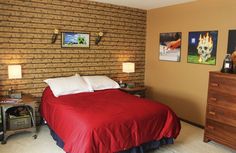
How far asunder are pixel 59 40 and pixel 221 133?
10.5 feet

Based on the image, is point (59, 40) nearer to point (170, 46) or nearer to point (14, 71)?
point (14, 71)

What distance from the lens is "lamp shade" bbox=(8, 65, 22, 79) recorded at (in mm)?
3402

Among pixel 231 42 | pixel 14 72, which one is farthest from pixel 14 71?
pixel 231 42

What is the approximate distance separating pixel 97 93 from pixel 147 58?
197 cm

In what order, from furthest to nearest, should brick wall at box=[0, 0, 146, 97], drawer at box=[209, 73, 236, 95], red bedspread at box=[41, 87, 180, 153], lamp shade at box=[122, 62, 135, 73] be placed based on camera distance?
lamp shade at box=[122, 62, 135, 73] → brick wall at box=[0, 0, 146, 97] → drawer at box=[209, 73, 236, 95] → red bedspread at box=[41, 87, 180, 153]

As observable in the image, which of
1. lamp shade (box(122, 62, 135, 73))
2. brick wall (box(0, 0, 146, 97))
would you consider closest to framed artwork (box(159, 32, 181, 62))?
brick wall (box(0, 0, 146, 97))

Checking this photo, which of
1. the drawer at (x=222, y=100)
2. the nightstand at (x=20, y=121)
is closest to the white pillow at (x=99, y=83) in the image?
the nightstand at (x=20, y=121)

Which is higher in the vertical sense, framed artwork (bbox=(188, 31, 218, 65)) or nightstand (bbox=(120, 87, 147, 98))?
framed artwork (bbox=(188, 31, 218, 65))

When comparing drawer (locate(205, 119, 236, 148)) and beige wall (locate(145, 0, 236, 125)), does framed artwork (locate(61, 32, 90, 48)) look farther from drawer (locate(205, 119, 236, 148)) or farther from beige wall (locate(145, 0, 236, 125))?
drawer (locate(205, 119, 236, 148))

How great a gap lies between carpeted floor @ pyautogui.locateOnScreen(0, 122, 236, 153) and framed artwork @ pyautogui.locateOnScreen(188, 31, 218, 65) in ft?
4.59

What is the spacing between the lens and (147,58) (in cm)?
529

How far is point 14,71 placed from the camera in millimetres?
3424

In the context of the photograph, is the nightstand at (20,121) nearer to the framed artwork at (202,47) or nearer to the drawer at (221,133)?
the drawer at (221,133)

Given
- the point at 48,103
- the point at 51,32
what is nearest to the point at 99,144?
the point at 48,103
